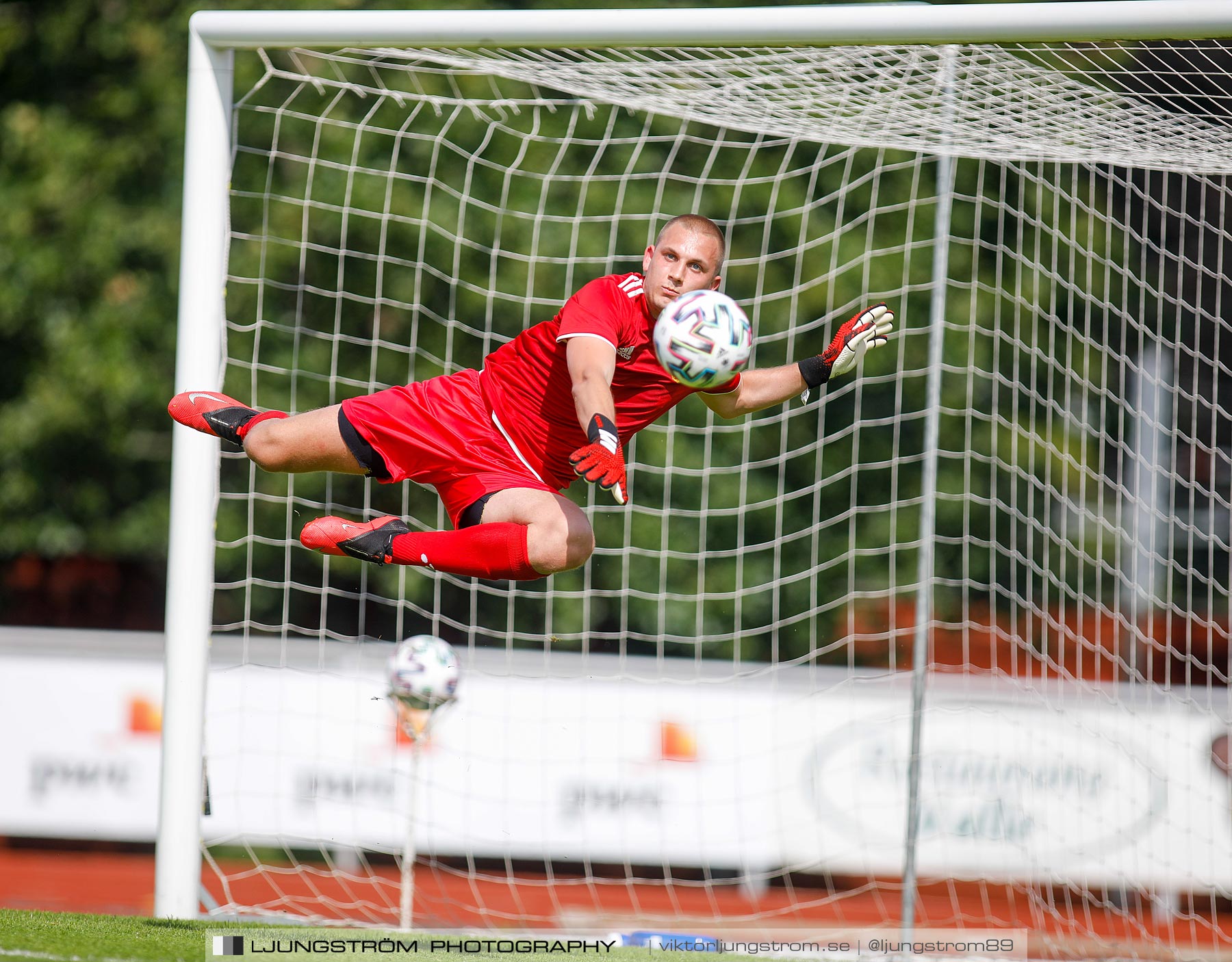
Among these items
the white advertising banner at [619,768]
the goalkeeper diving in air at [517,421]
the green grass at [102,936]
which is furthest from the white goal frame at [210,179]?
the white advertising banner at [619,768]

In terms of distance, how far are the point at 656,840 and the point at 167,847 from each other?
5.46 metres

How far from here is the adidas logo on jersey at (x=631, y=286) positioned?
427cm

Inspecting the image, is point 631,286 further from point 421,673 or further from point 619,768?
point 619,768

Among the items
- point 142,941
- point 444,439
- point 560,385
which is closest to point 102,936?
point 142,941

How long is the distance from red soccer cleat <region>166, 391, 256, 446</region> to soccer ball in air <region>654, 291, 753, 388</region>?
168 centimetres

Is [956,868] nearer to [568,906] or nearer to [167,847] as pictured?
[568,906]

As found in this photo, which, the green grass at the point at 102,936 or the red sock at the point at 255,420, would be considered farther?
the red sock at the point at 255,420

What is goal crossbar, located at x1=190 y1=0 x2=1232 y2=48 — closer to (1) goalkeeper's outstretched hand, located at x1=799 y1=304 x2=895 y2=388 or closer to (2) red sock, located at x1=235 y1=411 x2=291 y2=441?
(1) goalkeeper's outstretched hand, located at x1=799 y1=304 x2=895 y2=388

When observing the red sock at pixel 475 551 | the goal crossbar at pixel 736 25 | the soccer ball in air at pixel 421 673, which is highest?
the goal crossbar at pixel 736 25

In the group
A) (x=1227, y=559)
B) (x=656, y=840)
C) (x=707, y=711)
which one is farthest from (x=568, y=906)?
(x=1227, y=559)

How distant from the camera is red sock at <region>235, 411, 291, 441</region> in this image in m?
4.52

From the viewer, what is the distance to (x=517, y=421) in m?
4.41

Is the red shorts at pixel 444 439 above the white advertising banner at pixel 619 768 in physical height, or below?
above

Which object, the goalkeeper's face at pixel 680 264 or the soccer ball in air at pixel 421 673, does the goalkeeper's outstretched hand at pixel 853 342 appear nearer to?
the goalkeeper's face at pixel 680 264
